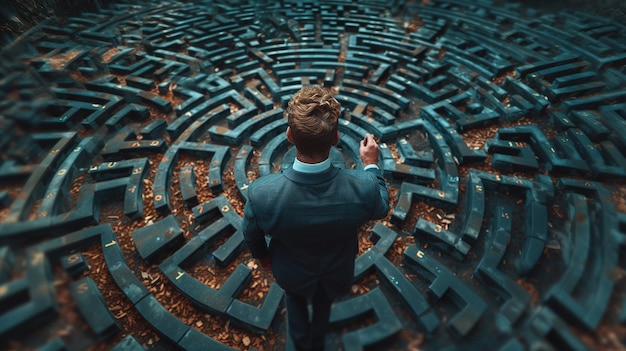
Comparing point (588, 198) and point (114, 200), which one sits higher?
point (588, 198)

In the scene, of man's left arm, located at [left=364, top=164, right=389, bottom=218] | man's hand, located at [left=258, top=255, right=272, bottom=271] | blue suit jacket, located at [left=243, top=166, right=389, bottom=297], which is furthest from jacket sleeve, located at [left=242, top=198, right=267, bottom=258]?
man's left arm, located at [left=364, top=164, right=389, bottom=218]

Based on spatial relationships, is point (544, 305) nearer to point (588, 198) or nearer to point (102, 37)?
point (588, 198)

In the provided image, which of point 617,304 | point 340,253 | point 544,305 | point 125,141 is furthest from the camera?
point 125,141

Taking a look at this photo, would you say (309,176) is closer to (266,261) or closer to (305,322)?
(266,261)

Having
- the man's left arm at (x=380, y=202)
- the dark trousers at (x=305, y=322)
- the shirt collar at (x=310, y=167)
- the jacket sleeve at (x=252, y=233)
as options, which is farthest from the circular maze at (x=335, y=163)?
the shirt collar at (x=310, y=167)

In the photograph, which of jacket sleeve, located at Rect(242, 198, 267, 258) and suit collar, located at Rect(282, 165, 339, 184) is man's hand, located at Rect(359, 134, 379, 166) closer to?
suit collar, located at Rect(282, 165, 339, 184)

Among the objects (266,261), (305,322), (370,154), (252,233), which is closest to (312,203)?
(252,233)

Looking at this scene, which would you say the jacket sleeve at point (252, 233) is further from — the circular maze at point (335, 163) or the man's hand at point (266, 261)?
the circular maze at point (335, 163)

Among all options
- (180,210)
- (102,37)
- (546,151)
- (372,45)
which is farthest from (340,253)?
(102,37)

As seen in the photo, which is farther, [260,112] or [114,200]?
[260,112]
